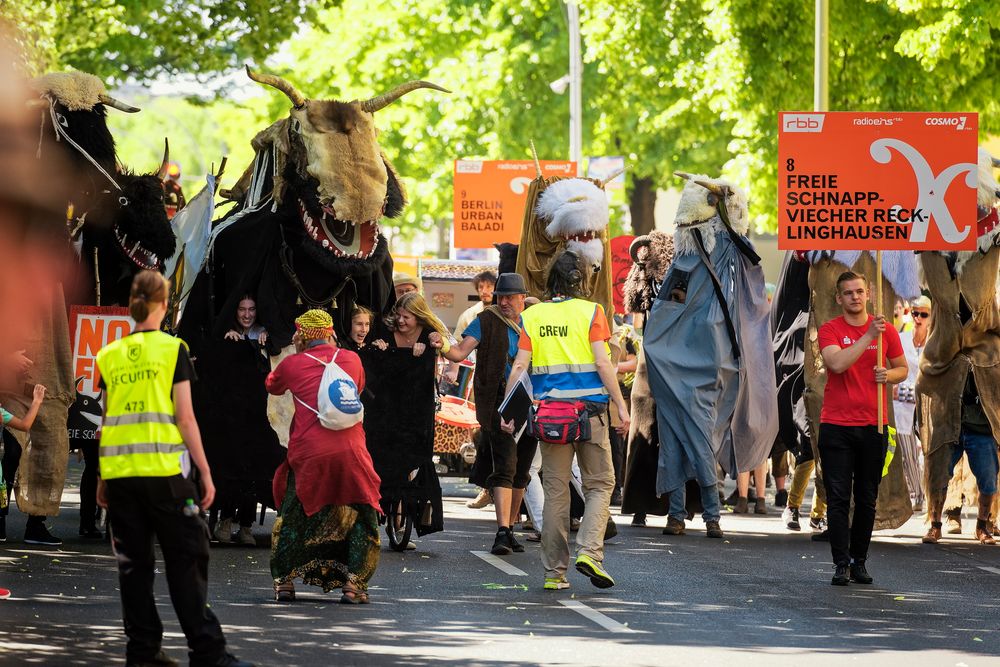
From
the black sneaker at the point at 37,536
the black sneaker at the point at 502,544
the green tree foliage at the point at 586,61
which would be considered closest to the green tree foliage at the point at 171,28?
the green tree foliage at the point at 586,61

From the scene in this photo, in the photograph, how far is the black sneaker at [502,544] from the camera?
13.6m

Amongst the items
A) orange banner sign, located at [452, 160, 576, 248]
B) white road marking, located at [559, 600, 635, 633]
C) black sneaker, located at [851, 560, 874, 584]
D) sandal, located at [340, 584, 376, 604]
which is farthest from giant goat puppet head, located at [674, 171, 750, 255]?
orange banner sign, located at [452, 160, 576, 248]

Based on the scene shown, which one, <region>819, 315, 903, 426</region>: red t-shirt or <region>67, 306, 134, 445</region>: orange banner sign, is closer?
<region>819, 315, 903, 426</region>: red t-shirt

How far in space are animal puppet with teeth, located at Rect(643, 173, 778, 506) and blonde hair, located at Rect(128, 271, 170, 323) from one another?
757 centimetres

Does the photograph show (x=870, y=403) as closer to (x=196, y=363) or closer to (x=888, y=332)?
(x=888, y=332)

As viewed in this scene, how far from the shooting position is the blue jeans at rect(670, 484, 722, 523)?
49.9 ft

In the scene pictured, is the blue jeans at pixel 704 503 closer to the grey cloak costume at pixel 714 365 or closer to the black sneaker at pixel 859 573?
the grey cloak costume at pixel 714 365

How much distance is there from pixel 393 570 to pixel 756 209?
1641cm

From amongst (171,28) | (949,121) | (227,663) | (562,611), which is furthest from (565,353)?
(171,28)

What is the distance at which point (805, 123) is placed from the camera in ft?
48.4

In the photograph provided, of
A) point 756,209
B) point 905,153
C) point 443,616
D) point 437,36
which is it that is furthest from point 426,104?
point 443,616

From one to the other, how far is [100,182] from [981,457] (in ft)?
22.8

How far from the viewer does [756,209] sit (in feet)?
92.7

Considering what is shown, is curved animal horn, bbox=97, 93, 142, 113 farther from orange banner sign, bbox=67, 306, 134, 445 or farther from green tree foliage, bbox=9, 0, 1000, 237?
green tree foliage, bbox=9, 0, 1000, 237
